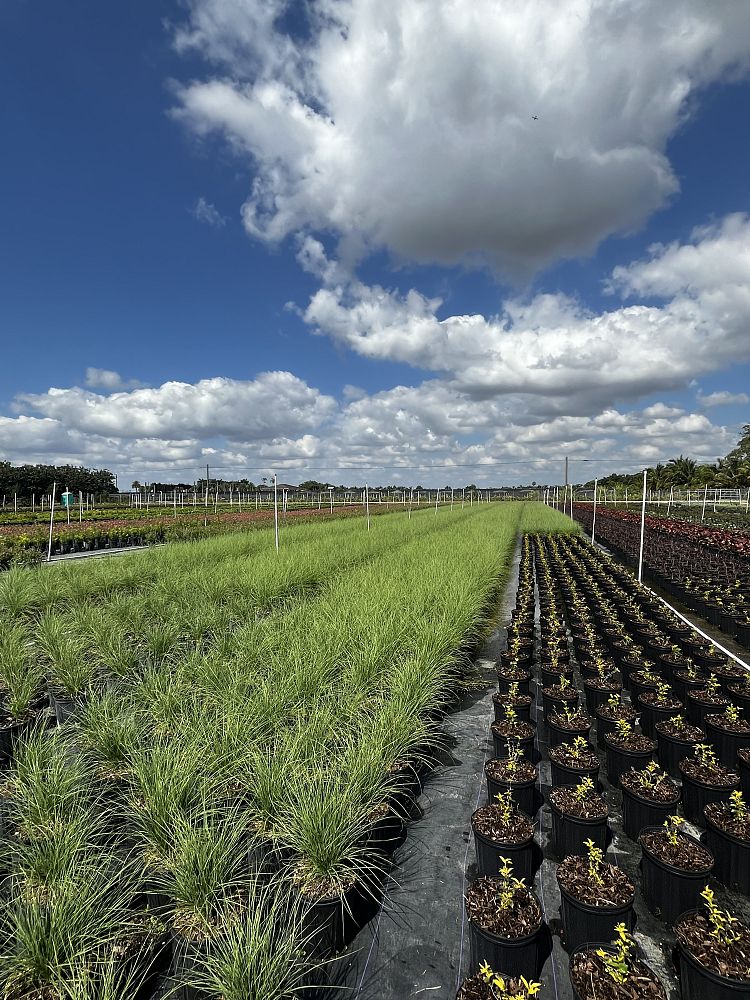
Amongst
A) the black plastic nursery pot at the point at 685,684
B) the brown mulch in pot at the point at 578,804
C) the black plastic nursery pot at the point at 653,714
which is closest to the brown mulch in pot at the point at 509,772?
the brown mulch in pot at the point at 578,804

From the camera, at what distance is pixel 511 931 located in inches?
68.6

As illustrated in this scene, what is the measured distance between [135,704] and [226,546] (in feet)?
Result: 25.4

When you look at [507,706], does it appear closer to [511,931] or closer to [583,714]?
[583,714]

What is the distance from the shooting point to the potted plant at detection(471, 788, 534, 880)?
2.18m

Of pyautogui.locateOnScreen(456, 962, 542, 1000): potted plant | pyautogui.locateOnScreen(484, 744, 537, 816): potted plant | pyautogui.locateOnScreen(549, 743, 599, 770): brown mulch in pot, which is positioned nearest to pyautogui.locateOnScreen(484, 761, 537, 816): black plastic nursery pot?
pyautogui.locateOnScreen(484, 744, 537, 816): potted plant

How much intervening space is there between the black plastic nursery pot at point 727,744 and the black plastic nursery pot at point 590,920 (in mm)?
2023

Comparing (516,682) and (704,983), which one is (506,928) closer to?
(704,983)

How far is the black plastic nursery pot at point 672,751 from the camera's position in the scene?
3158mm

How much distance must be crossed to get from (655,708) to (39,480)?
62688 millimetres

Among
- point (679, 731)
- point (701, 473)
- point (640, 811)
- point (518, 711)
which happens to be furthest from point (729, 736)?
point (701, 473)

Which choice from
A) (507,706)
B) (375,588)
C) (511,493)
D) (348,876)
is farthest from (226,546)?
(511,493)

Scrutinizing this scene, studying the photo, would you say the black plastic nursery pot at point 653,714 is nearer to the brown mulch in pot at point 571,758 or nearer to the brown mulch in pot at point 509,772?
the brown mulch in pot at point 571,758

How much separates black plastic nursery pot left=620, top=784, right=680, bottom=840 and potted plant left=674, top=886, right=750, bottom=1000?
0.75 m

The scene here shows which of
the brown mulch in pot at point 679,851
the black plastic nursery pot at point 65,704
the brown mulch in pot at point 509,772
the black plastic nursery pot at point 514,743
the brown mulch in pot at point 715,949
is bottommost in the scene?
the black plastic nursery pot at point 65,704
